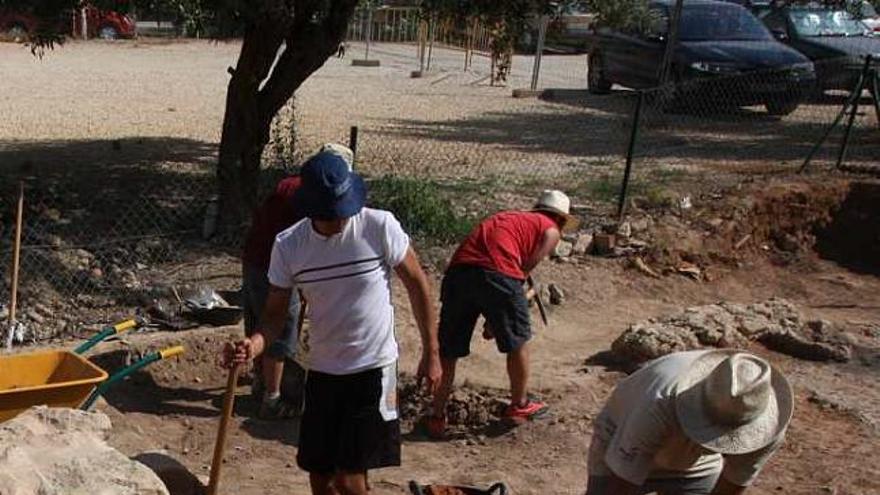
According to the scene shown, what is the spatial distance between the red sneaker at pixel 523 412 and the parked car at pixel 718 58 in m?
9.21

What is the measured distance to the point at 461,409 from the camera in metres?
6.96

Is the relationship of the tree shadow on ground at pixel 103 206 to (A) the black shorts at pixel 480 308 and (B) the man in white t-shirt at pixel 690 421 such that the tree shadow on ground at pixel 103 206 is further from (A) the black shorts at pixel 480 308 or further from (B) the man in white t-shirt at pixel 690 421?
(B) the man in white t-shirt at pixel 690 421

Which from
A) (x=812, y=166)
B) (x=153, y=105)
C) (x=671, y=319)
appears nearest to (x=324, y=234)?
(x=671, y=319)

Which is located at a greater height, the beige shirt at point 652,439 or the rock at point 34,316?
the beige shirt at point 652,439

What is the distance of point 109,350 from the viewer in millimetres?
7125

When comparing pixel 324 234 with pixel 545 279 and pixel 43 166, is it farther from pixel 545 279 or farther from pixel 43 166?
pixel 43 166

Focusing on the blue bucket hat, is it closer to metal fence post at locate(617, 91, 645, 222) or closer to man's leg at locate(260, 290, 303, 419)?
man's leg at locate(260, 290, 303, 419)

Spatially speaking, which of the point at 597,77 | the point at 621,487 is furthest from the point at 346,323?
the point at 597,77

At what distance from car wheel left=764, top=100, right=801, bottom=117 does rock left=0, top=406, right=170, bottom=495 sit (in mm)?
13762

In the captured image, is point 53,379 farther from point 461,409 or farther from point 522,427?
point 522,427

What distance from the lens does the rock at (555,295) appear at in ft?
30.1

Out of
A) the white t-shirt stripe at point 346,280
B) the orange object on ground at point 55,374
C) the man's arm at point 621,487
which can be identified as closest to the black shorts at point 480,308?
the white t-shirt stripe at point 346,280

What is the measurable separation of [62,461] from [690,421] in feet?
6.84

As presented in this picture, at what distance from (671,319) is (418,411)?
7.18 ft
